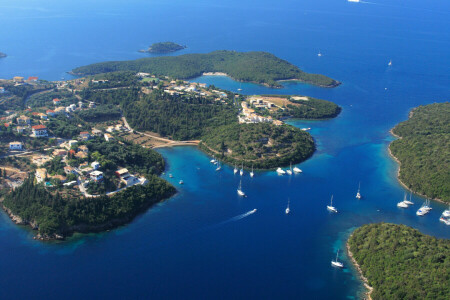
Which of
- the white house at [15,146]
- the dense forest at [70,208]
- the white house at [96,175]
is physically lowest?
the dense forest at [70,208]

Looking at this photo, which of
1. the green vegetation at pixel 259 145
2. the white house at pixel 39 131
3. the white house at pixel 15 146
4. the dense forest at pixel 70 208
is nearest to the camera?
the dense forest at pixel 70 208

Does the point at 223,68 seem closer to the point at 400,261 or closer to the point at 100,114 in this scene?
the point at 100,114

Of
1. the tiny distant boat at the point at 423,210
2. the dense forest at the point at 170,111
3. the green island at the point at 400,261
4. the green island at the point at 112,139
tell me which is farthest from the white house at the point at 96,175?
the tiny distant boat at the point at 423,210

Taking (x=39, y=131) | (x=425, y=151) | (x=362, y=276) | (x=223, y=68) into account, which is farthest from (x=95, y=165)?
(x=223, y=68)

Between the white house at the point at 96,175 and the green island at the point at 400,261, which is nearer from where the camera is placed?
the green island at the point at 400,261

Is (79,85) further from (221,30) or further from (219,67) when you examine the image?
(221,30)

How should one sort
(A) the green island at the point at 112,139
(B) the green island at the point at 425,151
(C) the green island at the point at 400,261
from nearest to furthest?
(C) the green island at the point at 400,261
(A) the green island at the point at 112,139
(B) the green island at the point at 425,151

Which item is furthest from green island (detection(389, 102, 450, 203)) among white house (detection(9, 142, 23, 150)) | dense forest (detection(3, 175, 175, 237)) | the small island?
the small island

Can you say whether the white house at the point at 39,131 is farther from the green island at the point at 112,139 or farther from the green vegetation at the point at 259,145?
the green vegetation at the point at 259,145

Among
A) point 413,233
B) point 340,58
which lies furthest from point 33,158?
point 340,58
